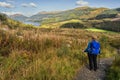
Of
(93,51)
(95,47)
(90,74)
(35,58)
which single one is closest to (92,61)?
(93,51)

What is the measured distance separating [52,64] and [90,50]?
251 centimetres

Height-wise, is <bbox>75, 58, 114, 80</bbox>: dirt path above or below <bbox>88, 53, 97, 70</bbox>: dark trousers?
below

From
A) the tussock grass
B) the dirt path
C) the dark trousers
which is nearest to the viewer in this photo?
the tussock grass

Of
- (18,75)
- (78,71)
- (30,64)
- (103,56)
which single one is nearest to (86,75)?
(78,71)

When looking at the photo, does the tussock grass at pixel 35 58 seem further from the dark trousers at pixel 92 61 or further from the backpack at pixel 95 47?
the backpack at pixel 95 47

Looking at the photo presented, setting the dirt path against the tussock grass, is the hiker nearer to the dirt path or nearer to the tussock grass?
the dirt path

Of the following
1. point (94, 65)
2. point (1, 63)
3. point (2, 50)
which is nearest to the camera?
point (1, 63)

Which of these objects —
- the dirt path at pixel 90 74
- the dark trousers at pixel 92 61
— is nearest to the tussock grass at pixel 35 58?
the dirt path at pixel 90 74

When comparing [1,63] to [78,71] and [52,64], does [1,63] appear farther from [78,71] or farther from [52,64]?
[78,71]

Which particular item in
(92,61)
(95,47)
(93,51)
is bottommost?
(92,61)

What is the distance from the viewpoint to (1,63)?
9.07m

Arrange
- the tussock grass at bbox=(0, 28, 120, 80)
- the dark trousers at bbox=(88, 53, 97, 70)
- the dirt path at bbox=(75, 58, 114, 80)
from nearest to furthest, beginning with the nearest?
1. the tussock grass at bbox=(0, 28, 120, 80)
2. the dirt path at bbox=(75, 58, 114, 80)
3. the dark trousers at bbox=(88, 53, 97, 70)

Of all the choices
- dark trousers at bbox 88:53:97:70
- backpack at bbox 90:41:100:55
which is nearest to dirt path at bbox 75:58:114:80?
dark trousers at bbox 88:53:97:70

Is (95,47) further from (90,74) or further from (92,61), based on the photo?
(90,74)
